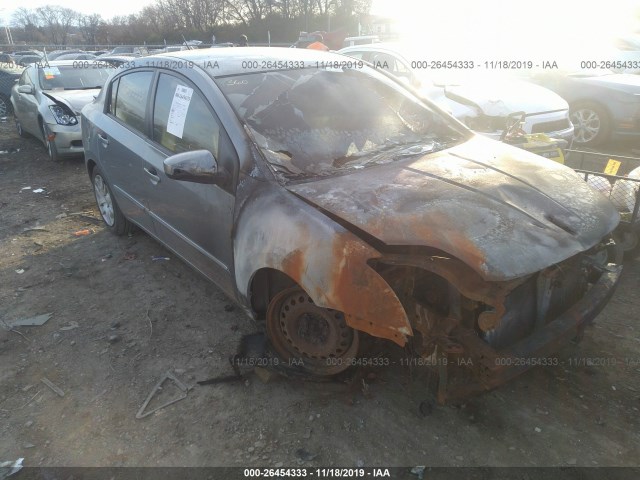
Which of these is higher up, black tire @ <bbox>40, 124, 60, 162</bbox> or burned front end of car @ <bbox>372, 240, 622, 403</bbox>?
burned front end of car @ <bbox>372, 240, 622, 403</bbox>

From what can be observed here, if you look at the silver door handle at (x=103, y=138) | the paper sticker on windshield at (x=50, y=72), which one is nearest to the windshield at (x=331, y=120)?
the silver door handle at (x=103, y=138)

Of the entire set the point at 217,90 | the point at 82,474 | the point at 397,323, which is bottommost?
the point at 82,474

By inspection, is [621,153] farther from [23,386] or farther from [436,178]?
[23,386]

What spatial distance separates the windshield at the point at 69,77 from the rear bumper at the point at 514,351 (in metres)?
8.45

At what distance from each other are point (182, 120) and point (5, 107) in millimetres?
12227

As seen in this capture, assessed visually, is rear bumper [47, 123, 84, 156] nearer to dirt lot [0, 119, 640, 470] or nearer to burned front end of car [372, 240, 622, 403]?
dirt lot [0, 119, 640, 470]

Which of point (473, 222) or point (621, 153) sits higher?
point (473, 222)

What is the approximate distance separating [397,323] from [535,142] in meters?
3.26

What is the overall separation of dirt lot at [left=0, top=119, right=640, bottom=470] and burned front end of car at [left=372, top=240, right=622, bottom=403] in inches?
15.4

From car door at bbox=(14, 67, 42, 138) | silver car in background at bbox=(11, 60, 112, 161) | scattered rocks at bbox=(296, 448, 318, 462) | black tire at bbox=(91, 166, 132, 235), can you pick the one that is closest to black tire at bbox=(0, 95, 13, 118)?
silver car in background at bbox=(11, 60, 112, 161)

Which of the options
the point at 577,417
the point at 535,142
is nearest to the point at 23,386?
the point at 577,417

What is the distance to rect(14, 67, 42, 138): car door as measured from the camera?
805 centimetres

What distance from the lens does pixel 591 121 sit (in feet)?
24.4

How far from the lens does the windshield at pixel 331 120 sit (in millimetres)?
2713
